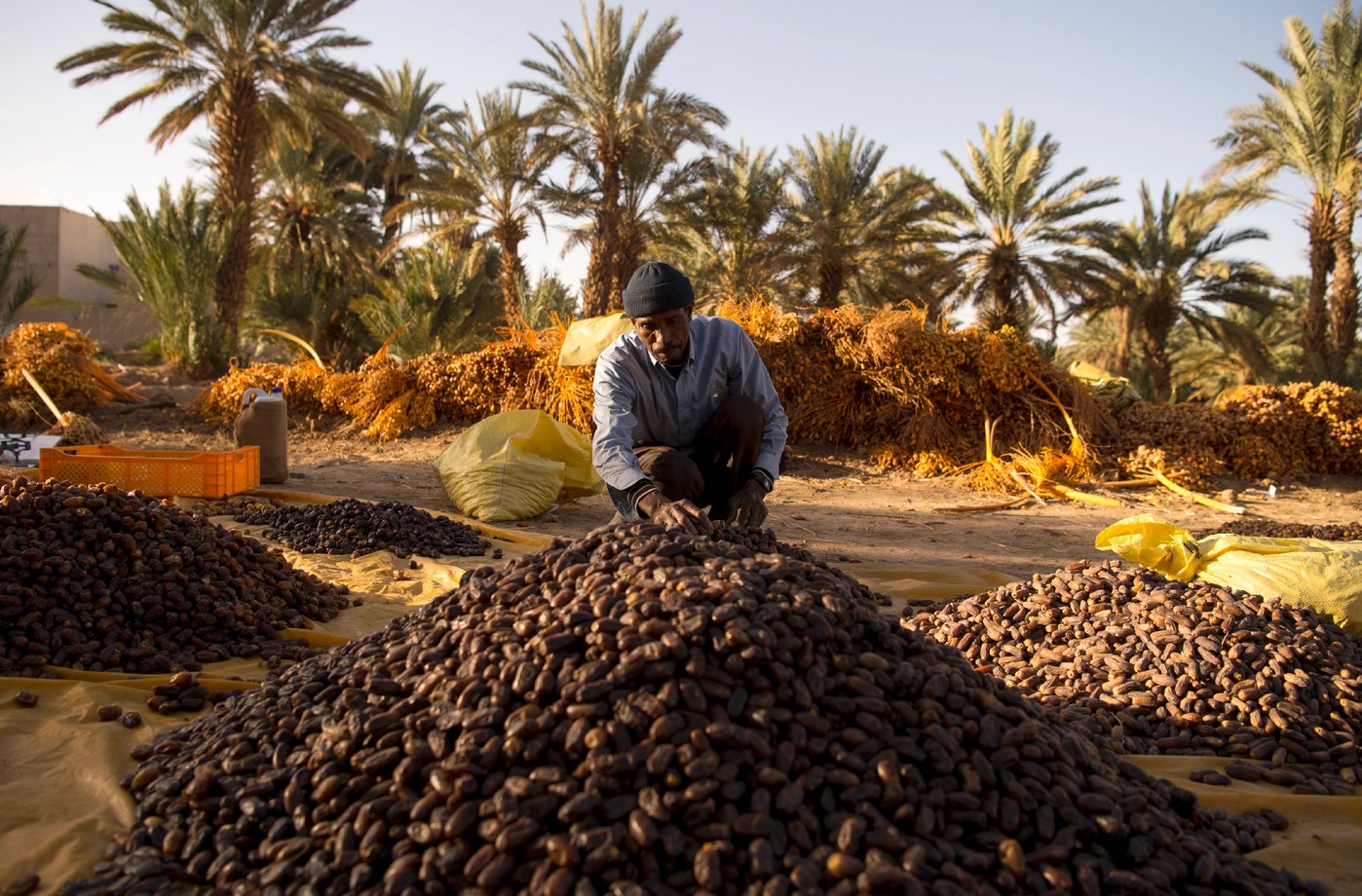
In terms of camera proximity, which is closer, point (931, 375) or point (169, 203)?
point (931, 375)

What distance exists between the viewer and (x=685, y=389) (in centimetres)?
376

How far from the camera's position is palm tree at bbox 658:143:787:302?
15578 mm

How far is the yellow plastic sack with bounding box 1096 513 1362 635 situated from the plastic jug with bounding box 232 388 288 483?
550cm

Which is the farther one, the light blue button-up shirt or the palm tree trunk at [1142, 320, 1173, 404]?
the palm tree trunk at [1142, 320, 1173, 404]

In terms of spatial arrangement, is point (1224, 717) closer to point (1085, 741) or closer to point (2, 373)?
point (1085, 741)

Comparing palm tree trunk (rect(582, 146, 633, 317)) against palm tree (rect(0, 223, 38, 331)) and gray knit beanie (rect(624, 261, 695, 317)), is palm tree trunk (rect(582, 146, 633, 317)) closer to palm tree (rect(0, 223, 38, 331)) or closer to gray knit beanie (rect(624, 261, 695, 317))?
palm tree (rect(0, 223, 38, 331))

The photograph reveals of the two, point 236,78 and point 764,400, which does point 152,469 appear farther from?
point 236,78

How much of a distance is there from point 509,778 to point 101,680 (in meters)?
1.81

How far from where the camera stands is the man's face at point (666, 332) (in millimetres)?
3439

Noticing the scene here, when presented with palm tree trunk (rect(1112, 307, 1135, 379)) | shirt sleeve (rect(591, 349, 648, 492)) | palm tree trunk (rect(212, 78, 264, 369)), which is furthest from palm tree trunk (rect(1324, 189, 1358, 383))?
palm tree trunk (rect(212, 78, 264, 369))

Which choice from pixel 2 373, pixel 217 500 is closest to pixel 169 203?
pixel 2 373

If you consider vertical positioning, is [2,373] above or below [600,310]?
below

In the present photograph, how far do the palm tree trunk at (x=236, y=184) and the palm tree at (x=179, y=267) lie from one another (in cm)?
25

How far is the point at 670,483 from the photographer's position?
3607mm
